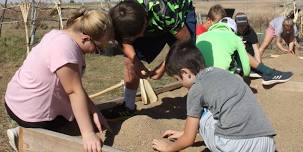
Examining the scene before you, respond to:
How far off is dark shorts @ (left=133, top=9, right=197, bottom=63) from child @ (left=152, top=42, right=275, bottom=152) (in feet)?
4.16

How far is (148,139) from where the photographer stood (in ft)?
9.04

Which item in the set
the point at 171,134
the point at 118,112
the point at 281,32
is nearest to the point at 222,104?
the point at 171,134

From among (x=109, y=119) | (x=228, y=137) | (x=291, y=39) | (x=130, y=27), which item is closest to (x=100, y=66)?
(x=291, y=39)

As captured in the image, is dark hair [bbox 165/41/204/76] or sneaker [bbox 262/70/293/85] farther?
sneaker [bbox 262/70/293/85]

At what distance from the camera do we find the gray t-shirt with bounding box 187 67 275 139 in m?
2.16

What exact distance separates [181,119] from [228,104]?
131 cm

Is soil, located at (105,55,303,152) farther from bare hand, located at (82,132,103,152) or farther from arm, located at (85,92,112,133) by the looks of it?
bare hand, located at (82,132,103,152)

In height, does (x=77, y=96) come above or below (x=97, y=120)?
above

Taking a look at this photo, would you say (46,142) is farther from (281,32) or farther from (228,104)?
(281,32)

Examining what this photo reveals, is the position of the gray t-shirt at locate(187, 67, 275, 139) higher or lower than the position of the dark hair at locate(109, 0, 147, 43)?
lower

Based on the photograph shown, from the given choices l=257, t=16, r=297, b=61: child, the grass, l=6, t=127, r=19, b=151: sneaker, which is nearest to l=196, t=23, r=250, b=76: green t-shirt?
l=6, t=127, r=19, b=151: sneaker

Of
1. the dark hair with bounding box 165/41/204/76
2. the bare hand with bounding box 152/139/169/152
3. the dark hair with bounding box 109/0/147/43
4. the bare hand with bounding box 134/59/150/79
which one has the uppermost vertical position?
the dark hair with bounding box 109/0/147/43

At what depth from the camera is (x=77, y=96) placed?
7.75 ft

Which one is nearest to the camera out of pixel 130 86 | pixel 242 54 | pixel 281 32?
pixel 242 54
